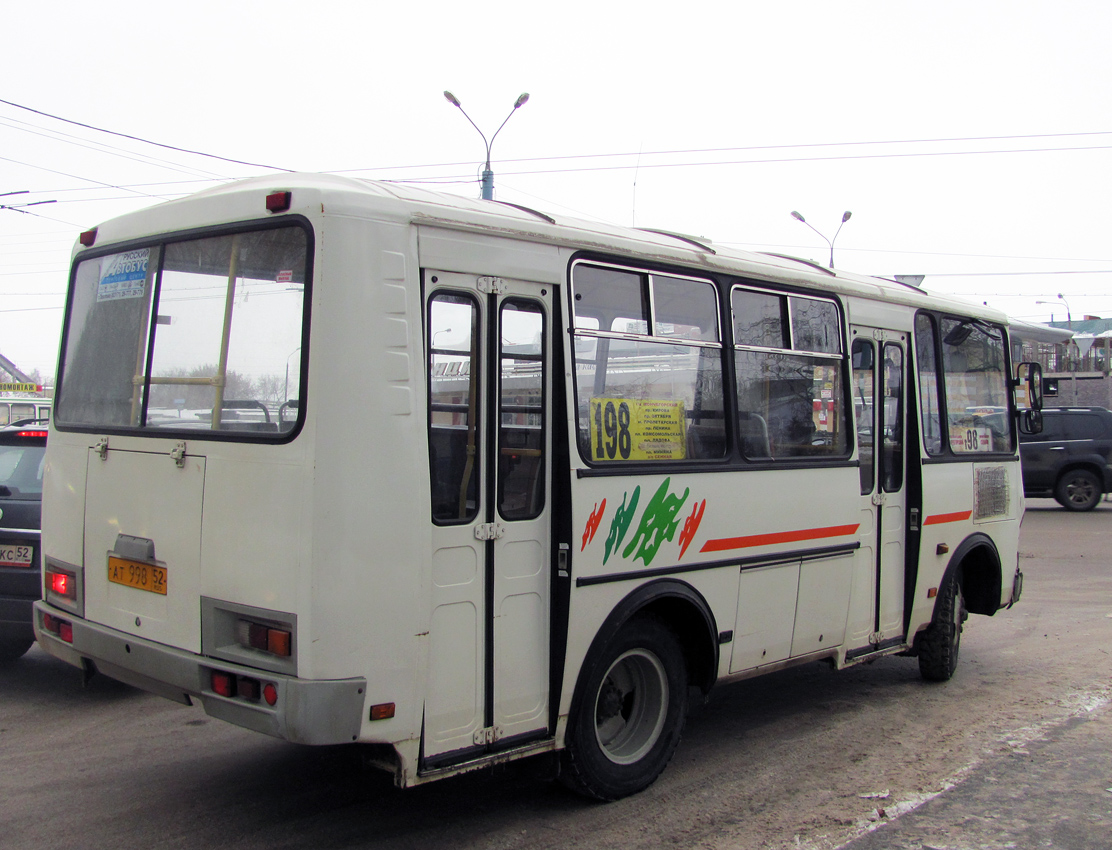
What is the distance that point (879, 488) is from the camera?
6457 millimetres

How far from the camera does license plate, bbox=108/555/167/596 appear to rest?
13.5ft

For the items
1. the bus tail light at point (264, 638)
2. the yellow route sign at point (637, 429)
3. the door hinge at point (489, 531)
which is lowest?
the bus tail light at point (264, 638)

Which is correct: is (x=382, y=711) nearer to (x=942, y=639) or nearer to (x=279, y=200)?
(x=279, y=200)

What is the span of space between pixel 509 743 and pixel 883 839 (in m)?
1.72

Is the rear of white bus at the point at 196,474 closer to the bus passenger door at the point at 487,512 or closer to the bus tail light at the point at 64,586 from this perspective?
Answer: the bus tail light at the point at 64,586

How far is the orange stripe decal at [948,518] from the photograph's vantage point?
269 inches

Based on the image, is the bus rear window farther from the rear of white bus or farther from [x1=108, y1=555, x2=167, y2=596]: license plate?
[x1=108, y1=555, x2=167, y2=596]: license plate

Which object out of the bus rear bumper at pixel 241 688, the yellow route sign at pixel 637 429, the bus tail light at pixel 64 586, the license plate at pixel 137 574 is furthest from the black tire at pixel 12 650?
the yellow route sign at pixel 637 429

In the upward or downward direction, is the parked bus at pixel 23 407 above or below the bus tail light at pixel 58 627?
above

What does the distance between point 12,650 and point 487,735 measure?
4.71 m

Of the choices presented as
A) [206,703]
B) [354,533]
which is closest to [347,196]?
[354,533]

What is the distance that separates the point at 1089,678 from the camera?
7.12 m

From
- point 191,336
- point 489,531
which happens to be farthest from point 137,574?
point 489,531

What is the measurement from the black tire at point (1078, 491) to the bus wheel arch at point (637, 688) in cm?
1721
